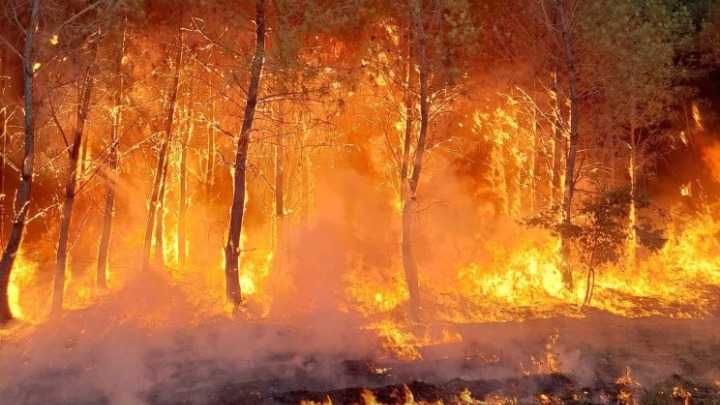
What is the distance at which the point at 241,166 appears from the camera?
49.5 ft

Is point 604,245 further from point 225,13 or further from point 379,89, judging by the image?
point 225,13

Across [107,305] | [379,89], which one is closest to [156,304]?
[107,305]

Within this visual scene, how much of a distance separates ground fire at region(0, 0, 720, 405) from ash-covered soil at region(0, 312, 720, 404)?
0.06 m

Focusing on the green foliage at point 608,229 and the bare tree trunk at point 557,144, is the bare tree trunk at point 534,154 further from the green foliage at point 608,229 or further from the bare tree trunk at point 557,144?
the green foliage at point 608,229

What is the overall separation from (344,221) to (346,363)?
8.78 m

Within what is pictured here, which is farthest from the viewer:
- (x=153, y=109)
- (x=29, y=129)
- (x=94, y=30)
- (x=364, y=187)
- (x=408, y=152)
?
(x=364, y=187)

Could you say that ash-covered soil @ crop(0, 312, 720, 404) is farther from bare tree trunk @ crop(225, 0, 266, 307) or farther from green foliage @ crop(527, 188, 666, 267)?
green foliage @ crop(527, 188, 666, 267)

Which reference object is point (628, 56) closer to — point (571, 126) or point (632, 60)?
point (632, 60)

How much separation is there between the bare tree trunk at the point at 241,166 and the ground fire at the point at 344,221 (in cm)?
8

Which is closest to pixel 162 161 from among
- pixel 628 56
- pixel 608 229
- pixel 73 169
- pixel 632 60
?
pixel 73 169

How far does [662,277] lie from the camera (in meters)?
19.1

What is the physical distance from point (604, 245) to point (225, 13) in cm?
1255

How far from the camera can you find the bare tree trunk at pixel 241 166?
48.6 feet

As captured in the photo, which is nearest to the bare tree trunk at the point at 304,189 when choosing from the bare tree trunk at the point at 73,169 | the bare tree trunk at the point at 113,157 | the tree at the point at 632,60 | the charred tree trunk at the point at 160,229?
the charred tree trunk at the point at 160,229
